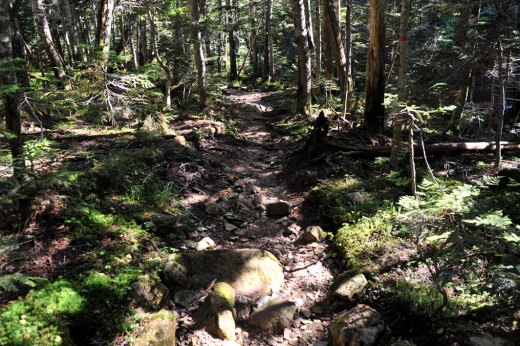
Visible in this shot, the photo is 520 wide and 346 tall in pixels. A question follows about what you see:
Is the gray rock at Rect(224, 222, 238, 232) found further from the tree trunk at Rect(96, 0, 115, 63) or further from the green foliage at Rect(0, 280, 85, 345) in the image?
the tree trunk at Rect(96, 0, 115, 63)

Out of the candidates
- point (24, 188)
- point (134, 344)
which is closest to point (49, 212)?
point (24, 188)

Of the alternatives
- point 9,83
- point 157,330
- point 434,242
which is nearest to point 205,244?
point 157,330

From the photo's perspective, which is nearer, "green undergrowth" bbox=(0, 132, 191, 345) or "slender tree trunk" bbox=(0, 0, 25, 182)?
"green undergrowth" bbox=(0, 132, 191, 345)

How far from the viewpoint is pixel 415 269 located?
475 cm

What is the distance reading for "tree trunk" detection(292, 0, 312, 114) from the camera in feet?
42.7

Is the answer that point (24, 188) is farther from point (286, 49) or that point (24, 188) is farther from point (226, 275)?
point (286, 49)

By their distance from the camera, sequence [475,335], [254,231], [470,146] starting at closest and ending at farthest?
[475,335]
[254,231]
[470,146]

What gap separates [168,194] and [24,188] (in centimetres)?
288

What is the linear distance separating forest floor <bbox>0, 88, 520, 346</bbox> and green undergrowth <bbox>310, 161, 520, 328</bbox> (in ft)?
0.07

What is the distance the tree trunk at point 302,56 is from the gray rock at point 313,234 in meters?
8.89

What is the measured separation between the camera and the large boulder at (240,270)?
201 inches

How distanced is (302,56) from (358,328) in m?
11.8

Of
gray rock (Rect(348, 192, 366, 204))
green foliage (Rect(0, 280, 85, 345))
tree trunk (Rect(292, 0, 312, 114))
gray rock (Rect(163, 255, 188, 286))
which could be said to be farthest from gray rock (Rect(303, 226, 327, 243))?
tree trunk (Rect(292, 0, 312, 114))

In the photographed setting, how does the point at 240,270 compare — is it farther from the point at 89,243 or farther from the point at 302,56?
the point at 302,56
